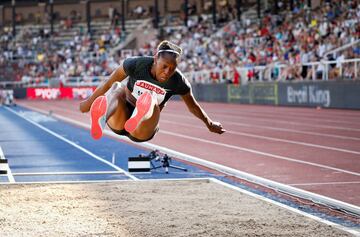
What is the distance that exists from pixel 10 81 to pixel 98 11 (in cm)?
1231

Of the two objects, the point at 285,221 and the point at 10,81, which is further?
the point at 10,81

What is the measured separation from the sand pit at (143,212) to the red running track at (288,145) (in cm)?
125

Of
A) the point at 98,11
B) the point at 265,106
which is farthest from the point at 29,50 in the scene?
the point at 265,106

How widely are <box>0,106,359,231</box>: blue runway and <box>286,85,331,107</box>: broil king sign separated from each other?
9.51m

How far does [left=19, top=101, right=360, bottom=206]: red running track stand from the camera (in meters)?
10.0

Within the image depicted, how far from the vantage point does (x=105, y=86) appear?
695 centimetres

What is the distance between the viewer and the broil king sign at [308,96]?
84.7 ft

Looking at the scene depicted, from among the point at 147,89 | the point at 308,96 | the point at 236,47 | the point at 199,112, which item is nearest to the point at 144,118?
the point at 147,89

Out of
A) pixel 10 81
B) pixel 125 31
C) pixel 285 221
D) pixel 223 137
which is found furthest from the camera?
pixel 125 31

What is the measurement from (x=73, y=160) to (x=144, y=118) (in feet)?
21.2

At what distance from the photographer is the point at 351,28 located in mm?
25672

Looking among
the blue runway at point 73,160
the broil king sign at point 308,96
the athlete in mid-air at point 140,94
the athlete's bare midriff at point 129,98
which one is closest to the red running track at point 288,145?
the blue runway at point 73,160

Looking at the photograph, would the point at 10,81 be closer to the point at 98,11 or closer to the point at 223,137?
the point at 98,11

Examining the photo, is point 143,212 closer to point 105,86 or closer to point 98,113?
point 98,113
